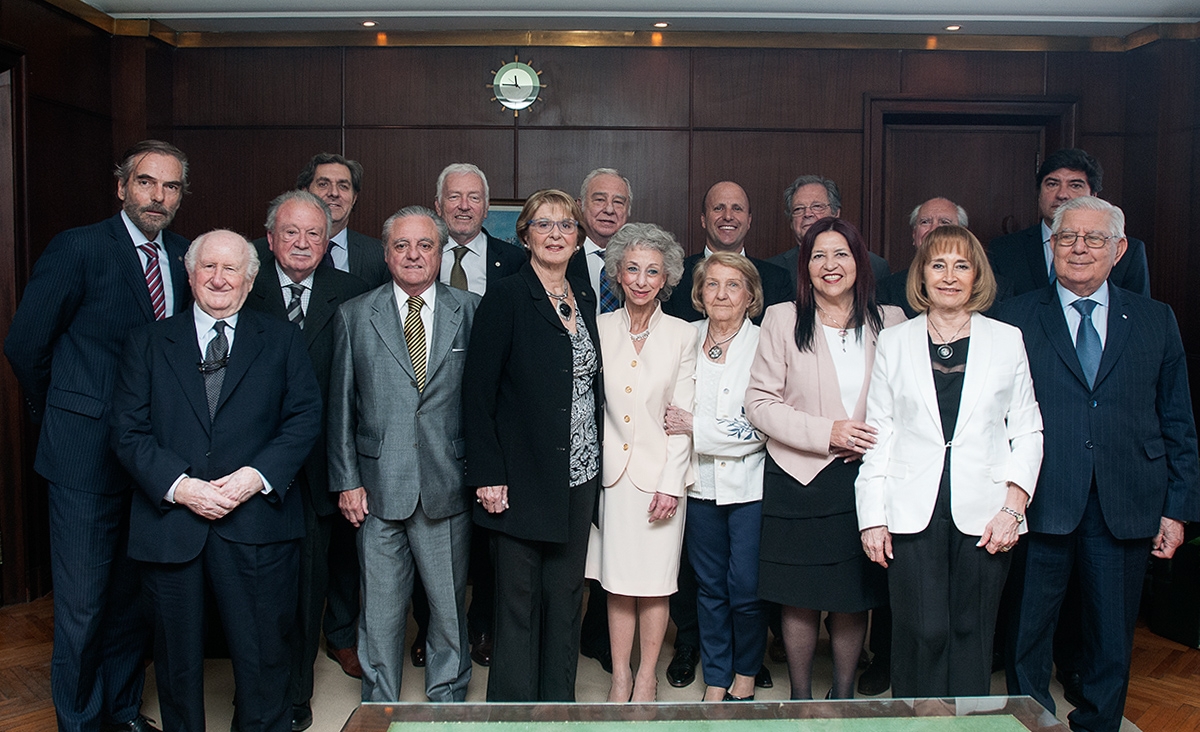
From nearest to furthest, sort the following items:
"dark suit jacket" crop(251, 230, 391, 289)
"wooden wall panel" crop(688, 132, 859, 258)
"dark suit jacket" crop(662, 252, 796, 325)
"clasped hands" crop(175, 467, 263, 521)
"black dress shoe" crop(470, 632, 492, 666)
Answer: "clasped hands" crop(175, 467, 263, 521) < "dark suit jacket" crop(662, 252, 796, 325) < "black dress shoe" crop(470, 632, 492, 666) < "dark suit jacket" crop(251, 230, 391, 289) < "wooden wall panel" crop(688, 132, 859, 258)

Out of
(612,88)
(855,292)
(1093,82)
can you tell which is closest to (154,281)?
(855,292)

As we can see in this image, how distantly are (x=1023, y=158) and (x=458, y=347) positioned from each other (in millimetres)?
4285

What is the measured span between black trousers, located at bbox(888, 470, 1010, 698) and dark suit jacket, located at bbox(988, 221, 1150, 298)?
4.21ft

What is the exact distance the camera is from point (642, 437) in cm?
306

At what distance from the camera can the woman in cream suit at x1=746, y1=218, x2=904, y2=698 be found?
2895mm

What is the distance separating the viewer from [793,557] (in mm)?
2914

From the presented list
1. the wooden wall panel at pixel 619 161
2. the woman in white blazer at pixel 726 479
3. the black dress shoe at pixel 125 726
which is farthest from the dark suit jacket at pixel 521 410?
the wooden wall panel at pixel 619 161

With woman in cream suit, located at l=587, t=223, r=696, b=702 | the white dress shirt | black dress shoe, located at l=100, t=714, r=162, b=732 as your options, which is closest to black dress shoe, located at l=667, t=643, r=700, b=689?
woman in cream suit, located at l=587, t=223, r=696, b=702

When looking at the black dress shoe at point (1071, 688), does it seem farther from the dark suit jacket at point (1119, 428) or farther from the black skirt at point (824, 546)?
the black skirt at point (824, 546)

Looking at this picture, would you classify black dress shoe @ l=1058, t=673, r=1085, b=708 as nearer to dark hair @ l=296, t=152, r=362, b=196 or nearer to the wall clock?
dark hair @ l=296, t=152, r=362, b=196

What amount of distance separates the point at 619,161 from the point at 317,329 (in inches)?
115

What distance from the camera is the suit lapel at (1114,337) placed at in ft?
9.49

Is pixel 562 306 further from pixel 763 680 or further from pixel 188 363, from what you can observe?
pixel 763 680

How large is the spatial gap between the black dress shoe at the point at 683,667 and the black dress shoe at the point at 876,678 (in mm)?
633
